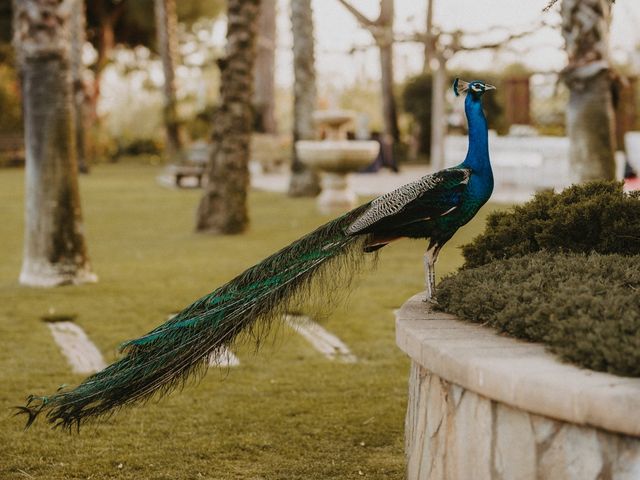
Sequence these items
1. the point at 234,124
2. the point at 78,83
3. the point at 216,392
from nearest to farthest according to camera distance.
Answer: the point at 216,392
the point at 234,124
the point at 78,83

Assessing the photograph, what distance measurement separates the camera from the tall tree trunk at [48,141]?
779 centimetres

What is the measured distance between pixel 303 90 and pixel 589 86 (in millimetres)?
8772

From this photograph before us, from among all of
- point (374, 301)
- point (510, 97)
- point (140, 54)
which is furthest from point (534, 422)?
point (140, 54)

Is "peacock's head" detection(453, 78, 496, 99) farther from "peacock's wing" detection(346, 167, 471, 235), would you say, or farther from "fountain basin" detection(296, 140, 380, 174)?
"fountain basin" detection(296, 140, 380, 174)

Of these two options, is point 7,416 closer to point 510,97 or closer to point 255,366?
point 255,366

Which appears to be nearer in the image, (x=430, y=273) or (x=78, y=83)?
(x=430, y=273)

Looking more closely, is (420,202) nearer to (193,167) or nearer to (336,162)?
(336,162)

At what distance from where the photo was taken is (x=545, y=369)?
2.69m

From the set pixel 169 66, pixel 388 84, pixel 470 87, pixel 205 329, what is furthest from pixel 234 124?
pixel 169 66

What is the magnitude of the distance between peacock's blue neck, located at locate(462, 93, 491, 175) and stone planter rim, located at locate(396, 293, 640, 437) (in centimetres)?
75

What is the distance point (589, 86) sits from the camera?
25.3ft

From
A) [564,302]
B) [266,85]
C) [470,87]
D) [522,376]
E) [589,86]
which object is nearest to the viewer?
[522,376]

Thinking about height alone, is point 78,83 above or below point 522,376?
above

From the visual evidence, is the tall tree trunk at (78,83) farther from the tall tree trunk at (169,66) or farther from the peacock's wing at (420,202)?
the peacock's wing at (420,202)
